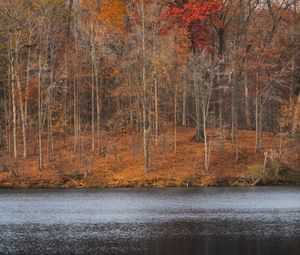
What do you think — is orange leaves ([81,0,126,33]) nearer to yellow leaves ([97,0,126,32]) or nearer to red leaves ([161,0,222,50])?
yellow leaves ([97,0,126,32])

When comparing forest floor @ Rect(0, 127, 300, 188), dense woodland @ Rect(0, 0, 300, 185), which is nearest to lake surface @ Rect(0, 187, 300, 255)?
forest floor @ Rect(0, 127, 300, 188)

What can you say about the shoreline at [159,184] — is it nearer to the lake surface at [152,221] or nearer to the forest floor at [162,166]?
the forest floor at [162,166]

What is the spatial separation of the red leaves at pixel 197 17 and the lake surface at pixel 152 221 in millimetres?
17676

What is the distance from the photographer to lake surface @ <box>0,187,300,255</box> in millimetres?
22391

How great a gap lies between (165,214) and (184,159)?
22074 mm

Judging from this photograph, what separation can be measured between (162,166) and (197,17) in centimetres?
1419

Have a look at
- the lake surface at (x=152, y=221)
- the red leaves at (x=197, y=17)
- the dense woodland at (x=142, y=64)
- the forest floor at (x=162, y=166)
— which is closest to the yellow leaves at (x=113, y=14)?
the dense woodland at (x=142, y=64)

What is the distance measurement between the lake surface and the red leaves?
1768 cm

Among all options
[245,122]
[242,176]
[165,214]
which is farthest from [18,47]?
[245,122]

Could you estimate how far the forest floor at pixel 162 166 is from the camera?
49.9m

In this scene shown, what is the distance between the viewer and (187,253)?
21172mm

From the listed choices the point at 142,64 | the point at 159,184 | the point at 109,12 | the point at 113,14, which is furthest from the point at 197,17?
the point at 159,184

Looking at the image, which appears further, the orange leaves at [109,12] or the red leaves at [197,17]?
the orange leaves at [109,12]

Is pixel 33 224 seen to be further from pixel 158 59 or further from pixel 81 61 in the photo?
pixel 81 61
